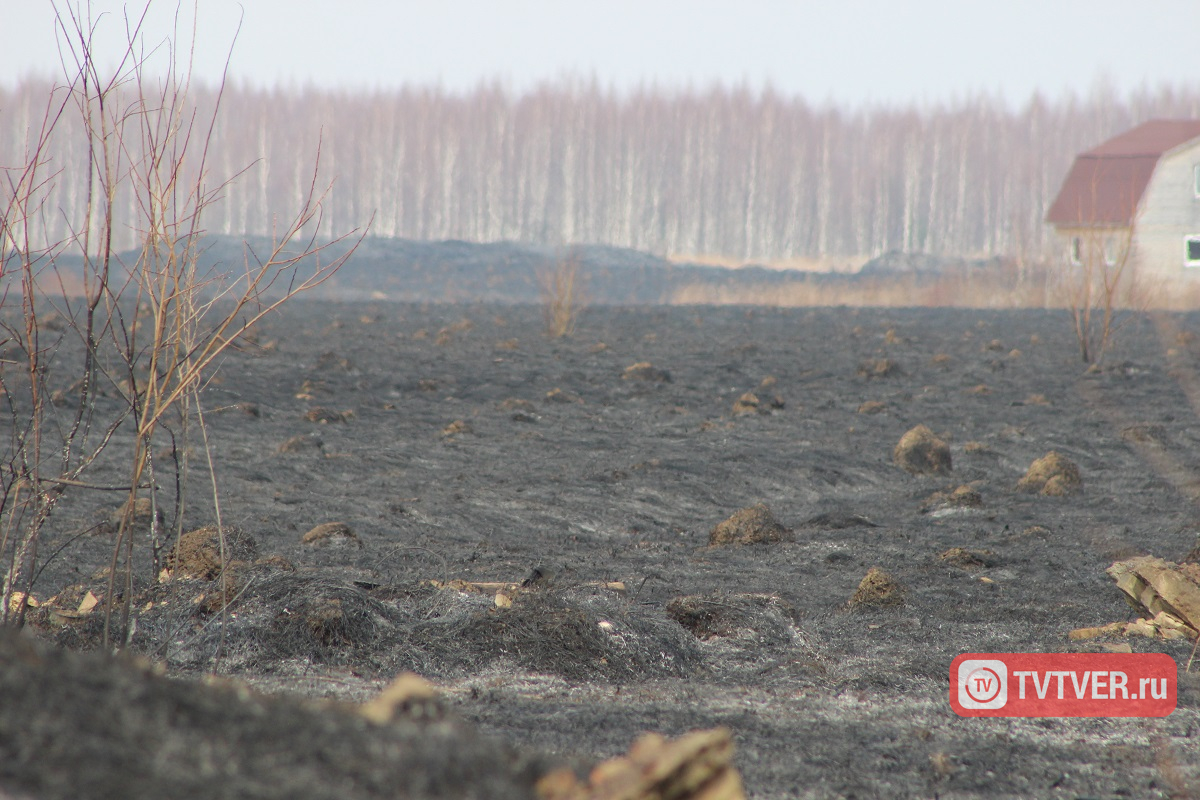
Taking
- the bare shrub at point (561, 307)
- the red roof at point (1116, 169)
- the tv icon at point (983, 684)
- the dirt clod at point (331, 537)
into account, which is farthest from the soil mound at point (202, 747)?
the red roof at point (1116, 169)

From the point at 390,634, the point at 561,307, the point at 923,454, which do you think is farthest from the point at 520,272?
the point at 390,634

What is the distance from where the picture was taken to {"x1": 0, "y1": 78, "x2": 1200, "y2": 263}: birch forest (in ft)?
154

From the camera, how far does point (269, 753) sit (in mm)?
1187

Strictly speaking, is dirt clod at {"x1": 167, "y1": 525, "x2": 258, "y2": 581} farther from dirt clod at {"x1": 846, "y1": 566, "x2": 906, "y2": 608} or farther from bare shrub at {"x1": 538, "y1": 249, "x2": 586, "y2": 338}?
bare shrub at {"x1": 538, "y1": 249, "x2": 586, "y2": 338}

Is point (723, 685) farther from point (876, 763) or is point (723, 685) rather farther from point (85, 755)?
point (85, 755)

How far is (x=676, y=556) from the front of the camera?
4.65m

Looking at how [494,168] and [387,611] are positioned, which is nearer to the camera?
[387,611]

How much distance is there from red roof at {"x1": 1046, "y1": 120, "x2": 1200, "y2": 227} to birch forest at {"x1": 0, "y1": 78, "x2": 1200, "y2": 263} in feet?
46.1

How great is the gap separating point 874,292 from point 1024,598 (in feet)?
67.5

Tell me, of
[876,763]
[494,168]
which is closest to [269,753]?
[876,763]

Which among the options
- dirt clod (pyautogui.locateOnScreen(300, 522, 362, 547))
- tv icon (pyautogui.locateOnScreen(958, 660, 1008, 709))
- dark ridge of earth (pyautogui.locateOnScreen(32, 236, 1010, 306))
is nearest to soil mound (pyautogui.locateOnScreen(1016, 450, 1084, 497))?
tv icon (pyautogui.locateOnScreen(958, 660, 1008, 709))

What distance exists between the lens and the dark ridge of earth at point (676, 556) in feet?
8.16

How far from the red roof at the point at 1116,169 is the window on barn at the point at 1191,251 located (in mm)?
1532

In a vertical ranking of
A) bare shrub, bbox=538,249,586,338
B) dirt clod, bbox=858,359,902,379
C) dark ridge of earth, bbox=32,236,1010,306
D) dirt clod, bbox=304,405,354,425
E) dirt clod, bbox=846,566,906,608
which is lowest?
dirt clod, bbox=846,566,906,608
